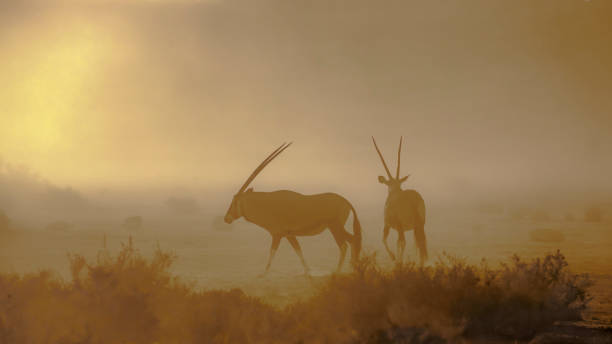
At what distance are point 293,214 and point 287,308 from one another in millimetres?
4064

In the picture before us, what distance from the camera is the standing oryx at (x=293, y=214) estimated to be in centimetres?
1177

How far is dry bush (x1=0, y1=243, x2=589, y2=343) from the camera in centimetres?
713

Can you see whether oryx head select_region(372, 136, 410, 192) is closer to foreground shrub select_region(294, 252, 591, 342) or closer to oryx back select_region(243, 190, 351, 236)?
oryx back select_region(243, 190, 351, 236)

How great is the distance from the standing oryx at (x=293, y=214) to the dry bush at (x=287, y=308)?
11.6 ft

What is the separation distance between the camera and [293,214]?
38.9 feet

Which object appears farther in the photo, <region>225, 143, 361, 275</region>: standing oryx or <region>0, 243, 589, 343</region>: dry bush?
<region>225, 143, 361, 275</region>: standing oryx

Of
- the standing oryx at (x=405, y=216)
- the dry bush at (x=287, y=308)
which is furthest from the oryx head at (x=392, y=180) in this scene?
the dry bush at (x=287, y=308)

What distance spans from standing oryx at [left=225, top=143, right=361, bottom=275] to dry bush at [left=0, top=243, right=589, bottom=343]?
3550 millimetres

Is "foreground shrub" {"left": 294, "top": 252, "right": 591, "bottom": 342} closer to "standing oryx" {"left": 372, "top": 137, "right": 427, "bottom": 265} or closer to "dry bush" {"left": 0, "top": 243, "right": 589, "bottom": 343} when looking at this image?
Result: "dry bush" {"left": 0, "top": 243, "right": 589, "bottom": 343}

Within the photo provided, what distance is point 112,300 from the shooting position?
7898 millimetres

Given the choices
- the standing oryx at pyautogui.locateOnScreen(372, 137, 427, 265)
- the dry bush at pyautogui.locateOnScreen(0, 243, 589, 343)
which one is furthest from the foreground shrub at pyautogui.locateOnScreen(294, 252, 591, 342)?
the standing oryx at pyautogui.locateOnScreen(372, 137, 427, 265)

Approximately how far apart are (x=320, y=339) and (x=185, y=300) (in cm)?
243

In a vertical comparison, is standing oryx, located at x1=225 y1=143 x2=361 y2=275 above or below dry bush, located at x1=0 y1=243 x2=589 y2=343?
above

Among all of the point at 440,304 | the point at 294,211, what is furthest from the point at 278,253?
the point at 440,304
